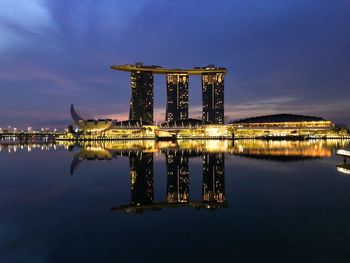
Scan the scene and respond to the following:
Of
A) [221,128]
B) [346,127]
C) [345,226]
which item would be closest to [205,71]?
[221,128]

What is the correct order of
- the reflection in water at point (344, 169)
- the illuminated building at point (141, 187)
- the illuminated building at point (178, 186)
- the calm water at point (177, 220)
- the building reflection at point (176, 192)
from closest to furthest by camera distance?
the calm water at point (177, 220) → the building reflection at point (176, 192) → the illuminated building at point (141, 187) → the illuminated building at point (178, 186) → the reflection in water at point (344, 169)

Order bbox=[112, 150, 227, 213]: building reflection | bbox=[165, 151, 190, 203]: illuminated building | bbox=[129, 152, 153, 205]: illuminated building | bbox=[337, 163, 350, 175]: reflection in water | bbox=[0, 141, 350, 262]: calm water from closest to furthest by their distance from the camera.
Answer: bbox=[0, 141, 350, 262]: calm water, bbox=[112, 150, 227, 213]: building reflection, bbox=[129, 152, 153, 205]: illuminated building, bbox=[165, 151, 190, 203]: illuminated building, bbox=[337, 163, 350, 175]: reflection in water

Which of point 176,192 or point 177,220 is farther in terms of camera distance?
point 176,192

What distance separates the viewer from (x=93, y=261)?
28.3 feet

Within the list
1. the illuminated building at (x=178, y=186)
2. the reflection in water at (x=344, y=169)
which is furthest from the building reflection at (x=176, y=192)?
the reflection in water at (x=344, y=169)

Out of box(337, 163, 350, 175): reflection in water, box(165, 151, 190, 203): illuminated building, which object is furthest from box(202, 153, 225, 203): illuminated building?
box(337, 163, 350, 175): reflection in water

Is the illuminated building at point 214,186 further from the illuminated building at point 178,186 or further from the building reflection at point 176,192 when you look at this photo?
the illuminated building at point 178,186

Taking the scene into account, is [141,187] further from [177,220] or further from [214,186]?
[177,220]

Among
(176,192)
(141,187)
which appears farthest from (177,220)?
(141,187)

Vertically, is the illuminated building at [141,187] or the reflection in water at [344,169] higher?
the reflection in water at [344,169]

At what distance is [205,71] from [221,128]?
52318 millimetres

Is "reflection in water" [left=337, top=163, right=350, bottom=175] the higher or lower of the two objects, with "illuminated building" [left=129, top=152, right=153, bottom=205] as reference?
higher

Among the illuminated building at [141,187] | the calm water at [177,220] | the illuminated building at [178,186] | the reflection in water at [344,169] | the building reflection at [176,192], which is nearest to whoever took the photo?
the calm water at [177,220]

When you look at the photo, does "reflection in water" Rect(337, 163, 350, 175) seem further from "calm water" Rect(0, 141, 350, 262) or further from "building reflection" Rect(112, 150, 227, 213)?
"building reflection" Rect(112, 150, 227, 213)
